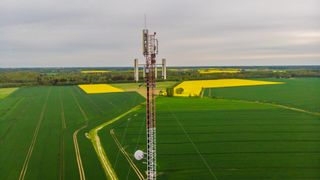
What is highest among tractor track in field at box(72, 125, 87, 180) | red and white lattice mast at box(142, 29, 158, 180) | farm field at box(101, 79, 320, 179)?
red and white lattice mast at box(142, 29, 158, 180)

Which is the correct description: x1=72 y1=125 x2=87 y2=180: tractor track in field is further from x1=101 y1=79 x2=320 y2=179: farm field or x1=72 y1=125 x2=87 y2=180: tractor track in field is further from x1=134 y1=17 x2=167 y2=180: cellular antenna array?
x1=134 y1=17 x2=167 y2=180: cellular antenna array

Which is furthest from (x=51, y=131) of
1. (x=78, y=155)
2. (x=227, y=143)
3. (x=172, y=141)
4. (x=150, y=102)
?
(x=150, y=102)

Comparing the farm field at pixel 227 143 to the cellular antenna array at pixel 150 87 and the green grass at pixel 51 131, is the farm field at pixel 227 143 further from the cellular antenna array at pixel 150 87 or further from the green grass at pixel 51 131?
the cellular antenna array at pixel 150 87

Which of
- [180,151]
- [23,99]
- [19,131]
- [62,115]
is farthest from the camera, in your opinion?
[23,99]

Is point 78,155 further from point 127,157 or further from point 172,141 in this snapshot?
point 172,141

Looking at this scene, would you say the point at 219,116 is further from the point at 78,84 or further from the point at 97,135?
the point at 78,84

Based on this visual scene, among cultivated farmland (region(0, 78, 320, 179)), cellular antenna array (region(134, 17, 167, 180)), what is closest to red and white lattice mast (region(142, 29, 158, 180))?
cellular antenna array (region(134, 17, 167, 180))

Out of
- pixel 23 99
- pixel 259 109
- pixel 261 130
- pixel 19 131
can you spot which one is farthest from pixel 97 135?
pixel 23 99
